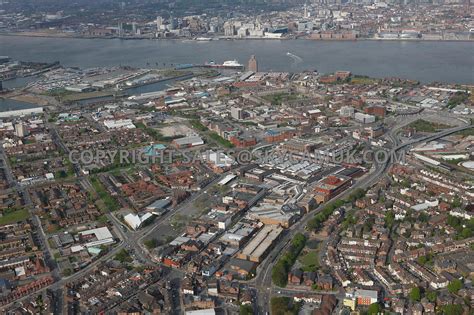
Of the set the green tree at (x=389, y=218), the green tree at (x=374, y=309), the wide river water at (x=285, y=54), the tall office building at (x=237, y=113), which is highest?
the wide river water at (x=285, y=54)

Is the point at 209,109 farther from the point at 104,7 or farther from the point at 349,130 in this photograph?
the point at 104,7

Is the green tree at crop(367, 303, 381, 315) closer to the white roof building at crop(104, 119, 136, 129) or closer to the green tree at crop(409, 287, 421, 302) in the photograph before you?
the green tree at crop(409, 287, 421, 302)

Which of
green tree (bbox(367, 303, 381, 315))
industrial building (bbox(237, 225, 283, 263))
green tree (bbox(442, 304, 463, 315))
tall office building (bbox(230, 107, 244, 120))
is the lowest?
green tree (bbox(367, 303, 381, 315))

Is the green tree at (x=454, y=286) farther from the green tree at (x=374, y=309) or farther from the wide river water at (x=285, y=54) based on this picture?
the wide river water at (x=285, y=54)

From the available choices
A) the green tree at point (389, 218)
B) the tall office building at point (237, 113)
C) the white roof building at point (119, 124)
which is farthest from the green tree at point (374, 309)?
the white roof building at point (119, 124)

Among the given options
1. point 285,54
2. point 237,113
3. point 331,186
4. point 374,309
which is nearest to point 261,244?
point 374,309

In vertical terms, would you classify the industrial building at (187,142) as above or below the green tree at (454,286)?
above

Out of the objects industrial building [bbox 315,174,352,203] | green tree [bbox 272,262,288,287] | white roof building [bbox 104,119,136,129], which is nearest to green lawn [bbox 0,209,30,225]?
green tree [bbox 272,262,288,287]
